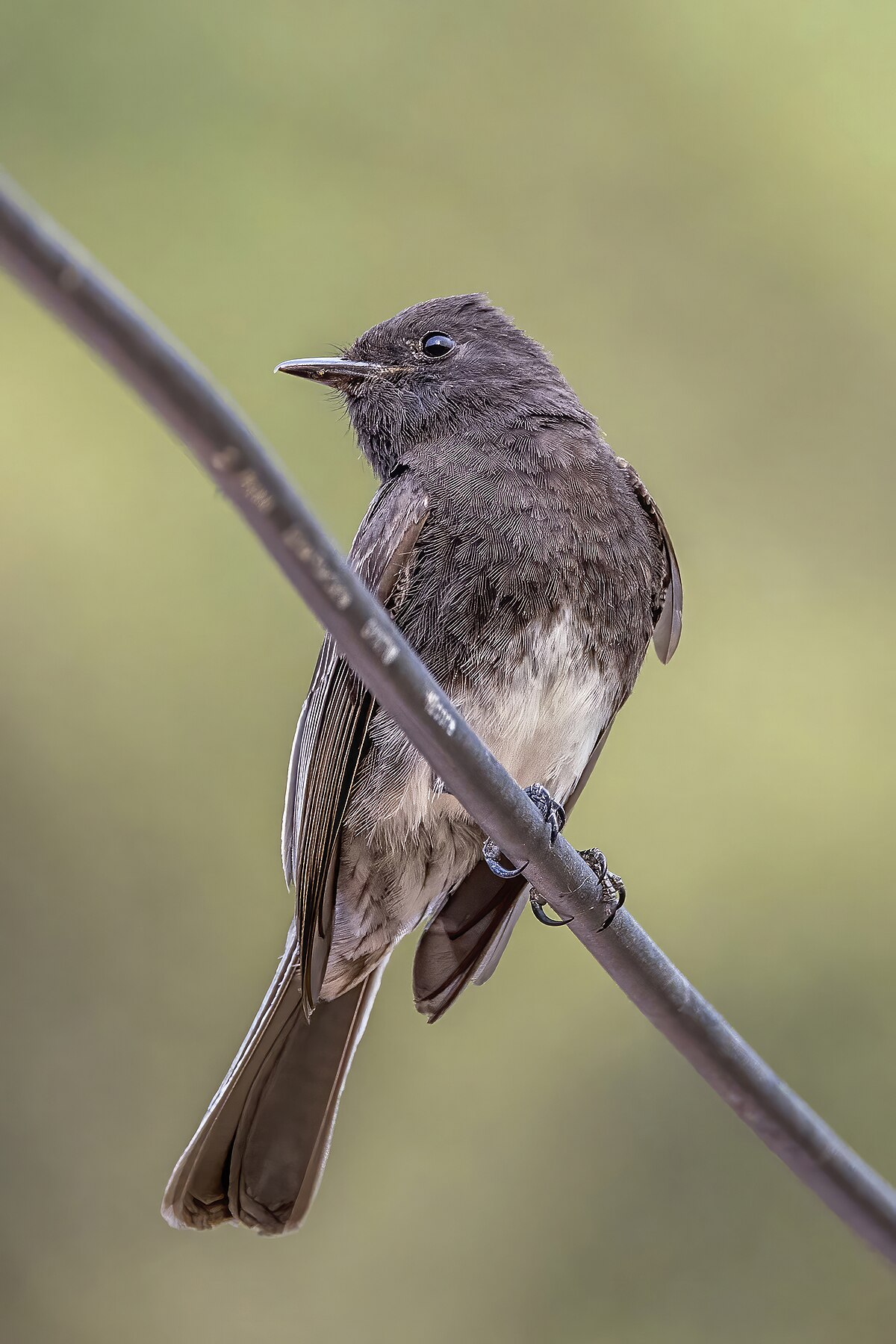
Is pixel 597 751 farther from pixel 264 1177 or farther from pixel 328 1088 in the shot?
pixel 264 1177

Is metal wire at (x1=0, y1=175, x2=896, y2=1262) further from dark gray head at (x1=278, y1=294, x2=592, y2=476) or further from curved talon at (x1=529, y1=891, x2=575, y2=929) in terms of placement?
dark gray head at (x1=278, y1=294, x2=592, y2=476)

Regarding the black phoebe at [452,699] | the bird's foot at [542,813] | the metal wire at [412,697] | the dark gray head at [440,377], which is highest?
the dark gray head at [440,377]

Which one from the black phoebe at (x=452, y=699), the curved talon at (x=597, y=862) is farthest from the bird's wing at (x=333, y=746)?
the curved talon at (x=597, y=862)

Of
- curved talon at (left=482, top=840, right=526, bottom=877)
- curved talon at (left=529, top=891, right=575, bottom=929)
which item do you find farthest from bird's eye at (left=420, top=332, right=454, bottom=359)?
curved talon at (left=529, top=891, right=575, bottom=929)

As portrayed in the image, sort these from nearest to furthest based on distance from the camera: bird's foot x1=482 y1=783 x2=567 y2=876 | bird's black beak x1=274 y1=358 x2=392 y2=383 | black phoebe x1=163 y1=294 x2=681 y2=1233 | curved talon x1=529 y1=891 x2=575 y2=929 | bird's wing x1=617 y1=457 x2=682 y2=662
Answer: bird's foot x1=482 y1=783 x2=567 y2=876
curved talon x1=529 y1=891 x2=575 y2=929
black phoebe x1=163 y1=294 x2=681 y2=1233
bird's wing x1=617 y1=457 x2=682 y2=662
bird's black beak x1=274 y1=358 x2=392 y2=383

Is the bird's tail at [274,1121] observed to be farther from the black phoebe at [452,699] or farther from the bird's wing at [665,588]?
the bird's wing at [665,588]
